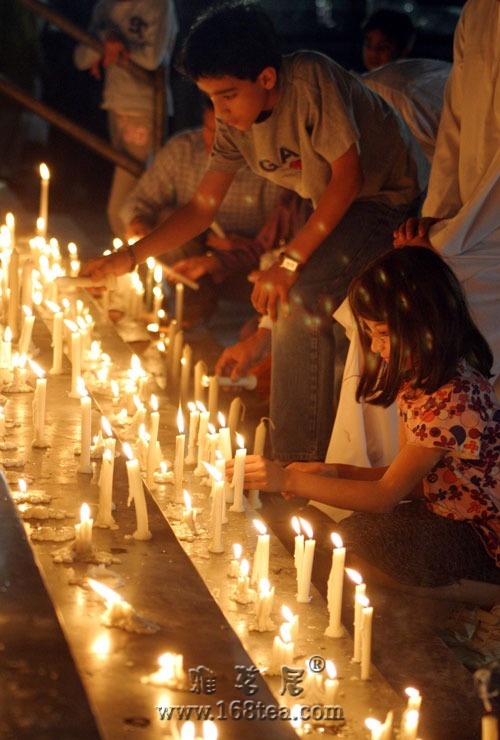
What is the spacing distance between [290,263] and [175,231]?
23.7 inches

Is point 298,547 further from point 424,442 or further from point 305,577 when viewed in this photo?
point 424,442

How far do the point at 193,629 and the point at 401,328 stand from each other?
1089mm

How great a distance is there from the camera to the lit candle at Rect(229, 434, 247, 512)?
4.23 meters

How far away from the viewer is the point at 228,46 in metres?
4.89

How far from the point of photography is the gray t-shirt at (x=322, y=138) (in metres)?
5.15

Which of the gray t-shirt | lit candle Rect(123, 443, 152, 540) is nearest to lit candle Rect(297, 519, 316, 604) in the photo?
lit candle Rect(123, 443, 152, 540)

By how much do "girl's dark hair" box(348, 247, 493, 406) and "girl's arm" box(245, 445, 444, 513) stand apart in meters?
0.21

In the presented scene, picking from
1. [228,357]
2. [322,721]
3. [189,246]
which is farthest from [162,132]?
[322,721]

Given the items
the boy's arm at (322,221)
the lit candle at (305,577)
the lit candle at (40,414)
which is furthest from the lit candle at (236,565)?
the boy's arm at (322,221)

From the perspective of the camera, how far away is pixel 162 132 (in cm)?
898

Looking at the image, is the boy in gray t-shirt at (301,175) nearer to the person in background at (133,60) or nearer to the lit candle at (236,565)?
the lit candle at (236,565)

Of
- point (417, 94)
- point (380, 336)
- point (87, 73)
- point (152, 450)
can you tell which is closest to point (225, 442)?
point (152, 450)

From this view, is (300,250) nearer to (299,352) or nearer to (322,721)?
(299,352)

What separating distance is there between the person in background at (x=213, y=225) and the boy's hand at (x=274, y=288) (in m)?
2.37
